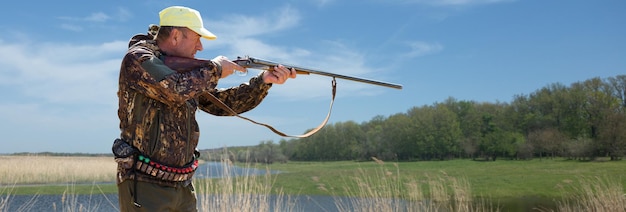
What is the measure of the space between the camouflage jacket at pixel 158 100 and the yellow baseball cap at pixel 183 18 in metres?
0.15

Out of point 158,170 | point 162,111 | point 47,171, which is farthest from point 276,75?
point 47,171

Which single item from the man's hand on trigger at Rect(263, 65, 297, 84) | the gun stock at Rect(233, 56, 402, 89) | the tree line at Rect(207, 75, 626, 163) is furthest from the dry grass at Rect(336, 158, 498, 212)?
the tree line at Rect(207, 75, 626, 163)

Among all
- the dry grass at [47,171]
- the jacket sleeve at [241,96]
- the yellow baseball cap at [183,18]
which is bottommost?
the dry grass at [47,171]

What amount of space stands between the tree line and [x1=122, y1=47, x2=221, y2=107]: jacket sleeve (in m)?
29.6

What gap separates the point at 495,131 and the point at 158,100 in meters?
48.3

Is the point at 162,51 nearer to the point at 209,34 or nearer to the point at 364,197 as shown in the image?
the point at 209,34

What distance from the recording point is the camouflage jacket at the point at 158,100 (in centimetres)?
233

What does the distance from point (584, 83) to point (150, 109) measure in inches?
1789

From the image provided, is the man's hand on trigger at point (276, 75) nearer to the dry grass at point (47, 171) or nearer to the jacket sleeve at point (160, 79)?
the jacket sleeve at point (160, 79)

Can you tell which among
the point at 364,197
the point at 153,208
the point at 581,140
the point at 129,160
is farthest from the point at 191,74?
the point at 581,140

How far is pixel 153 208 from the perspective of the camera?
2.39m

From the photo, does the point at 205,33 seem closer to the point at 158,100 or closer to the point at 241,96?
the point at 158,100

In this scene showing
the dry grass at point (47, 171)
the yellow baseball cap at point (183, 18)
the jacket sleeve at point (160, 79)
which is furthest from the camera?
the dry grass at point (47, 171)

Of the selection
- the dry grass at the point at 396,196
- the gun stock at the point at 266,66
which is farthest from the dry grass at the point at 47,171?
the gun stock at the point at 266,66
